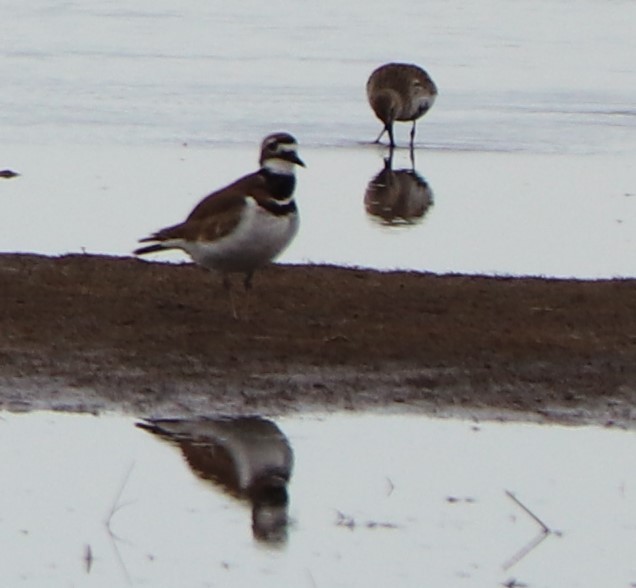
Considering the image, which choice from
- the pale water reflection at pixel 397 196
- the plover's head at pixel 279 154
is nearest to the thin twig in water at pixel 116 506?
the plover's head at pixel 279 154

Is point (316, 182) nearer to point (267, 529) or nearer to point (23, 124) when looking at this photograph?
point (23, 124)

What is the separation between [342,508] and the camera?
292 inches

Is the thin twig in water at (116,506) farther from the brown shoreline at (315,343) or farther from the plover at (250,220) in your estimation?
the plover at (250,220)

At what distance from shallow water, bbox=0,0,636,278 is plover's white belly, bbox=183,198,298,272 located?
114 inches

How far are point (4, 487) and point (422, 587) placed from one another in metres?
1.79

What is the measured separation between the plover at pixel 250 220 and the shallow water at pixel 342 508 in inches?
62.9

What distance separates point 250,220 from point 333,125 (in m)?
11.2

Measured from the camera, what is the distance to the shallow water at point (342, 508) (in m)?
6.72

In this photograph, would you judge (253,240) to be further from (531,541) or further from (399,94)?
(399,94)

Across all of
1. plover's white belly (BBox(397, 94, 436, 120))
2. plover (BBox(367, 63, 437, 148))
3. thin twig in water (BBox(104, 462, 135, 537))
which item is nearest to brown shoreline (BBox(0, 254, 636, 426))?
thin twig in water (BBox(104, 462, 135, 537))

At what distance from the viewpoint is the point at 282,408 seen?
8820 mm

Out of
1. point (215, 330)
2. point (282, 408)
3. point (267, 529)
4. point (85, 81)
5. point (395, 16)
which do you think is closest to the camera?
point (267, 529)

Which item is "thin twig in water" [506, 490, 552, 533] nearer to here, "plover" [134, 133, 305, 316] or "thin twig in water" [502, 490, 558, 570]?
"thin twig in water" [502, 490, 558, 570]

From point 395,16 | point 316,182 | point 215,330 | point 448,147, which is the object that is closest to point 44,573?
point 215,330
